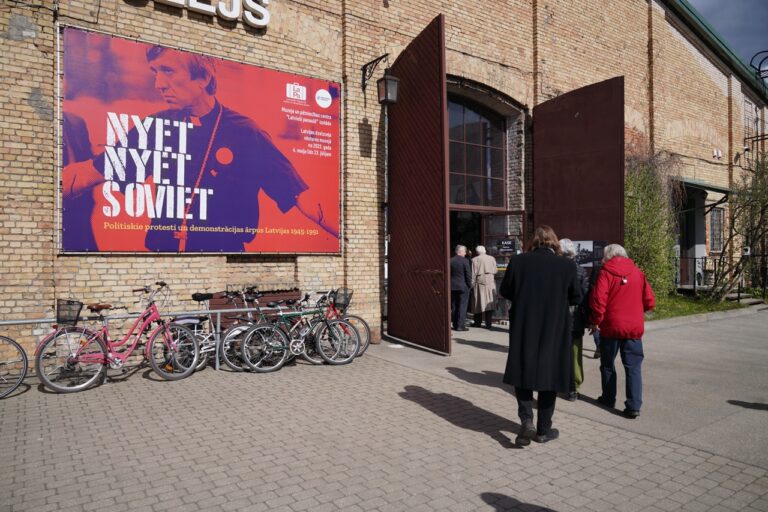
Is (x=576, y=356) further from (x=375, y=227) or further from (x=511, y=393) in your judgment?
(x=375, y=227)

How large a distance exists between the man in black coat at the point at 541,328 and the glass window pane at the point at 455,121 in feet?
24.0

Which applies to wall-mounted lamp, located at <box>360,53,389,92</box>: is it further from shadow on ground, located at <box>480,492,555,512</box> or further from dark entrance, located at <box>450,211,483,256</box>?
shadow on ground, located at <box>480,492,555,512</box>

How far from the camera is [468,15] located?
10836 mm

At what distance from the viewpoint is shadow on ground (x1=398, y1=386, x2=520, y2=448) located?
4.77 meters

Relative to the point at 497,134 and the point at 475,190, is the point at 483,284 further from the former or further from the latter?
the point at 497,134

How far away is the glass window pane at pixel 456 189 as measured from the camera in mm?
11328

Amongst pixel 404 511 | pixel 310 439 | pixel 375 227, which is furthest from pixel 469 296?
pixel 404 511

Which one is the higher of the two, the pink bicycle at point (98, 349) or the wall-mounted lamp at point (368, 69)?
the wall-mounted lamp at point (368, 69)

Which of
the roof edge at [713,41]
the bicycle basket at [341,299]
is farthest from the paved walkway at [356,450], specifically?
the roof edge at [713,41]

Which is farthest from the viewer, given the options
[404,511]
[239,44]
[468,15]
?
[468,15]

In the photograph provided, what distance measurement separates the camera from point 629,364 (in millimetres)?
5117

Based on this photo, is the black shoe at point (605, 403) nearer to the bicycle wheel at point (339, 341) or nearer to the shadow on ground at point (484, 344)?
the shadow on ground at point (484, 344)

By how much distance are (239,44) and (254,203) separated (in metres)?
2.42

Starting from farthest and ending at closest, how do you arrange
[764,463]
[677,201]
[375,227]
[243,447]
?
[677,201] → [375,227] → [243,447] → [764,463]
